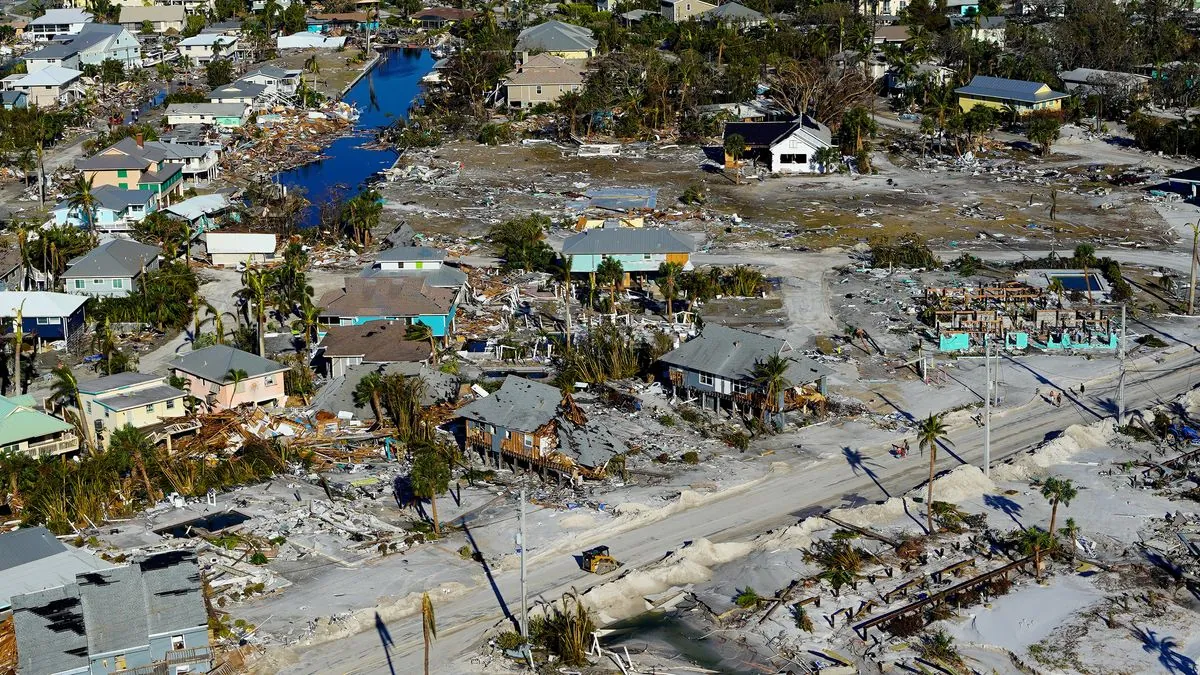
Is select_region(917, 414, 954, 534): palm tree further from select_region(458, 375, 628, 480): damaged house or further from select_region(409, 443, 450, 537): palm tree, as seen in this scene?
select_region(409, 443, 450, 537): palm tree

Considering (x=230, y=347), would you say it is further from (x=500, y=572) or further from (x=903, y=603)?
(x=903, y=603)

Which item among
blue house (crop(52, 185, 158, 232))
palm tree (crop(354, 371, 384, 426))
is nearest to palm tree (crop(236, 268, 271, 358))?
palm tree (crop(354, 371, 384, 426))

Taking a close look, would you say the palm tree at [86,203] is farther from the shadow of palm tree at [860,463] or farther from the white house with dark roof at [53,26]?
the white house with dark roof at [53,26]

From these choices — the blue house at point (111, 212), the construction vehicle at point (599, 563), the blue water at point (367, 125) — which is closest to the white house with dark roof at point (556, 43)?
the blue water at point (367, 125)

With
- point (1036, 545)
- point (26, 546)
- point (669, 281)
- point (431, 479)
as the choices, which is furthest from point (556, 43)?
point (26, 546)

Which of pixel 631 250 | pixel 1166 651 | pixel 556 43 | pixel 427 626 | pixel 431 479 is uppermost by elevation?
pixel 556 43

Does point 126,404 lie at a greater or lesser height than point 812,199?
lesser

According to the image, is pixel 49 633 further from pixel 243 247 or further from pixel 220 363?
pixel 243 247
